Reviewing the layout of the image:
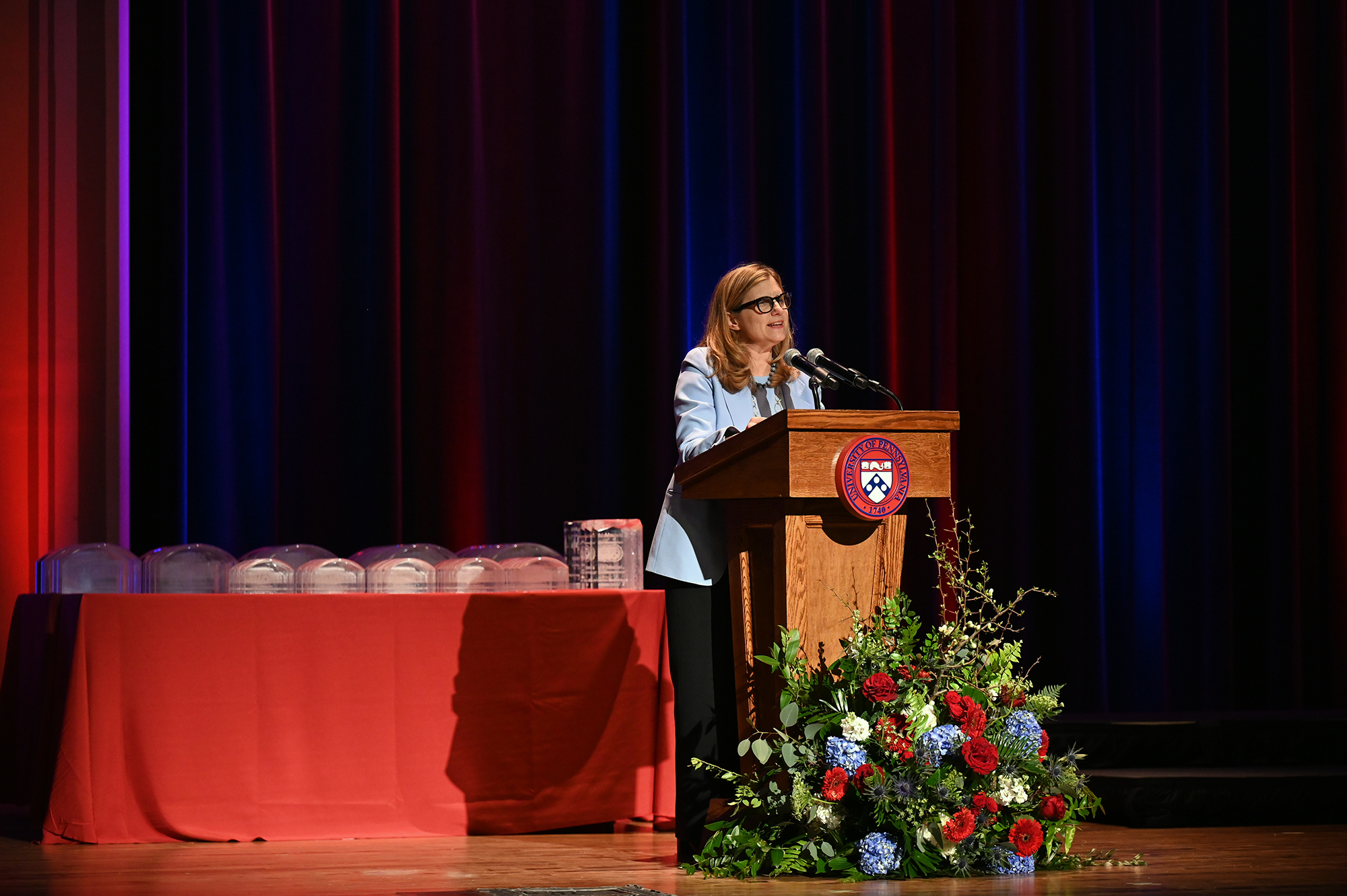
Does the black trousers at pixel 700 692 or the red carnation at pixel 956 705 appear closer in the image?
the red carnation at pixel 956 705

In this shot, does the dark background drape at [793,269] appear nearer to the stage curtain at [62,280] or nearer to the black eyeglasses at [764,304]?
the stage curtain at [62,280]

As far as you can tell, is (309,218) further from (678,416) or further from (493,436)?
(678,416)

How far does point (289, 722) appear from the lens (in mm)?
3469

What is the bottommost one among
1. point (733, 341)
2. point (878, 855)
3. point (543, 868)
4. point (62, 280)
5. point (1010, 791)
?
point (543, 868)

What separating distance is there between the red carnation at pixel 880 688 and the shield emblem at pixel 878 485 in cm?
35

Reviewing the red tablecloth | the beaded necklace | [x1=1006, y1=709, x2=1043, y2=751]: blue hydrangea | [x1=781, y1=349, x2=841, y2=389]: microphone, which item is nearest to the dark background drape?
the red tablecloth

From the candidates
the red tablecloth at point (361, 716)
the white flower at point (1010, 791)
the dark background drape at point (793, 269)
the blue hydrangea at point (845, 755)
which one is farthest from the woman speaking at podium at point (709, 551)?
the dark background drape at point (793, 269)

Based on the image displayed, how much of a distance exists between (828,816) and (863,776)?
11 cm

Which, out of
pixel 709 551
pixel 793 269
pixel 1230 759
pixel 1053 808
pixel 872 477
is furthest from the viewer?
pixel 793 269

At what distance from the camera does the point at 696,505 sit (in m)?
2.96

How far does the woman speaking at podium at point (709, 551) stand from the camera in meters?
2.93

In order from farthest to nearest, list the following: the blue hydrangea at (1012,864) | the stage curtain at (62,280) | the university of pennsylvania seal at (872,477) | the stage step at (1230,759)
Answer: the stage curtain at (62,280)
the stage step at (1230,759)
the blue hydrangea at (1012,864)
the university of pennsylvania seal at (872,477)

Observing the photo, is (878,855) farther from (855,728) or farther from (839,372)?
(839,372)

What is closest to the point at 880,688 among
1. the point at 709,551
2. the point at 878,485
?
the point at 878,485
